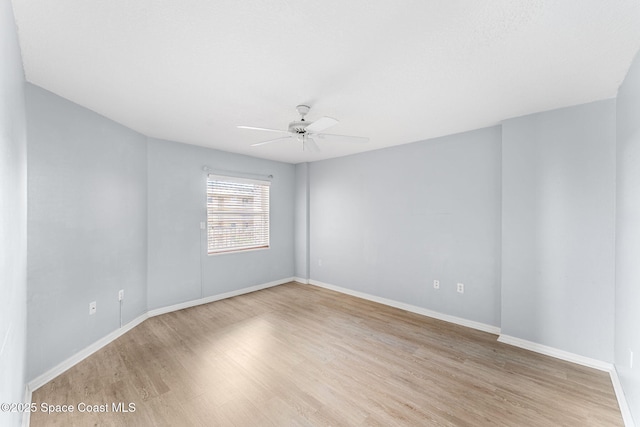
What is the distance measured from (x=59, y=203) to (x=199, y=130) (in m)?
1.59

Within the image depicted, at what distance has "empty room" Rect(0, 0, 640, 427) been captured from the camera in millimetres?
1485

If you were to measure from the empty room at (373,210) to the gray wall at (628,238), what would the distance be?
3 centimetres

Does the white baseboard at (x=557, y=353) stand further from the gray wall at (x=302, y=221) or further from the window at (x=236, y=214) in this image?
the window at (x=236, y=214)

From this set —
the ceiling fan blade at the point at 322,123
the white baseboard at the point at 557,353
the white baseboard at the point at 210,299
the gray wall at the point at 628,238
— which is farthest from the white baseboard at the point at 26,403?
the white baseboard at the point at 557,353

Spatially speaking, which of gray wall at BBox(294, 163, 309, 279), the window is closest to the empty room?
the window

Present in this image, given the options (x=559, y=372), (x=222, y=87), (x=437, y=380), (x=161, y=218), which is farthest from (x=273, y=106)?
(x=559, y=372)

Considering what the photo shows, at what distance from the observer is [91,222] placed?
8.93 ft

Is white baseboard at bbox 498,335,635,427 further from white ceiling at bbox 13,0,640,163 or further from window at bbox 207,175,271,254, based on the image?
window at bbox 207,175,271,254

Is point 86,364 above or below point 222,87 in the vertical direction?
below

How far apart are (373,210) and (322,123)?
93.5 inches

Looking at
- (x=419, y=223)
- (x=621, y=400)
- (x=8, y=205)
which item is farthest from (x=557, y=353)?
(x=8, y=205)

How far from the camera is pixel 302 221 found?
5.40 metres

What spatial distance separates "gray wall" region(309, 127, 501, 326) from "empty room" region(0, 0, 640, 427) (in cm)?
3

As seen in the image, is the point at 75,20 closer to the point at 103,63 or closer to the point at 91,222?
the point at 103,63
